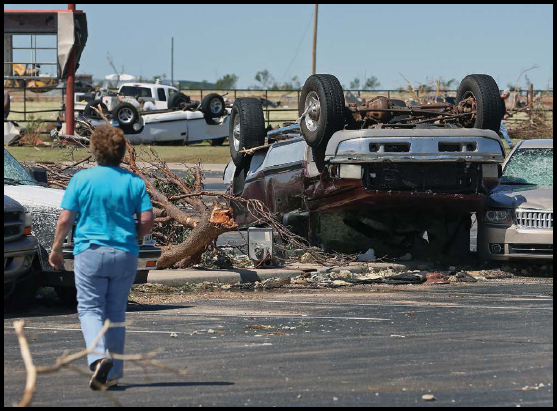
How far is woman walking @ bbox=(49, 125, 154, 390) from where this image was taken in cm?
635

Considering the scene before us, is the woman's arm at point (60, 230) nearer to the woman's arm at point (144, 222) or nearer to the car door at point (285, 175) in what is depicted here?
the woman's arm at point (144, 222)

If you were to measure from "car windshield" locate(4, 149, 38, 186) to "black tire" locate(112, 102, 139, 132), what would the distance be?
67.6ft

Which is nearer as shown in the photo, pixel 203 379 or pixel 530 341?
pixel 203 379

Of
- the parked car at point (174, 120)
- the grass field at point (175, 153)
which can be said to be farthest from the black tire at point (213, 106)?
the grass field at point (175, 153)

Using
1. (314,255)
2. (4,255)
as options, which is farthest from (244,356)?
(314,255)

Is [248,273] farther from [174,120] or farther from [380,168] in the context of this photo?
→ [174,120]

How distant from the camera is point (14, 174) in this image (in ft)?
35.0

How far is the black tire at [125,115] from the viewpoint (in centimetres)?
3145

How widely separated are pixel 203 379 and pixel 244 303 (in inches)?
149

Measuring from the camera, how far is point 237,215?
15.4 metres

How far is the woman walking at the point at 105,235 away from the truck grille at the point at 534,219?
272 inches

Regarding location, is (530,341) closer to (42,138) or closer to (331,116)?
(331,116)

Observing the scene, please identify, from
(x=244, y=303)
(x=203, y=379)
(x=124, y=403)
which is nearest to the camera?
(x=124, y=403)

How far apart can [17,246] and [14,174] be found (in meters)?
1.63
